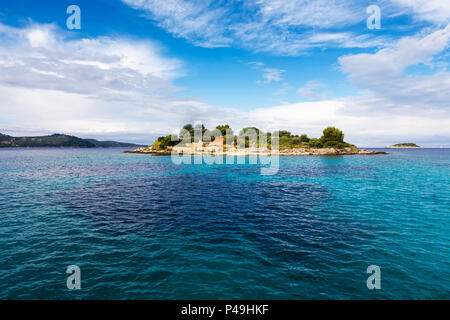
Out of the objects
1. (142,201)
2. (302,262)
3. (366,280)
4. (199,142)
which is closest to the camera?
(366,280)

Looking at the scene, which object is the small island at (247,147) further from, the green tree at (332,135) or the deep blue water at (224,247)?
the deep blue water at (224,247)

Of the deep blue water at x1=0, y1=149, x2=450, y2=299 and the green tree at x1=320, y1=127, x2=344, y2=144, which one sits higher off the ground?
the green tree at x1=320, y1=127, x2=344, y2=144

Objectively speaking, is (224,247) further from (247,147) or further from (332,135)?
(332,135)

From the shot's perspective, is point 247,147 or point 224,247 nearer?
point 224,247

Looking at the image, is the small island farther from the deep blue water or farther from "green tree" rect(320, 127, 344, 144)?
the deep blue water

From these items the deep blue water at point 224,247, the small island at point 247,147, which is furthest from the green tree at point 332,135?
the deep blue water at point 224,247

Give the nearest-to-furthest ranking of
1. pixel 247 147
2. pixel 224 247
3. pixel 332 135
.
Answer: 1. pixel 224 247
2. pixel 332 135
3. pixel 247 147

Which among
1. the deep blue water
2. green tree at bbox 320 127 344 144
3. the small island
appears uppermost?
green tree at bbox 320 127 344 144

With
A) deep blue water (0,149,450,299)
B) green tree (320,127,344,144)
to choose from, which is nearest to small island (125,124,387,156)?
Answer: green tree (320,127,344,144)

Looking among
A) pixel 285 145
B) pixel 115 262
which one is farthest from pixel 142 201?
pixel 285 145

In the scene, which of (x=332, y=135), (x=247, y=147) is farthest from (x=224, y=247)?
(x=332, y=135)
